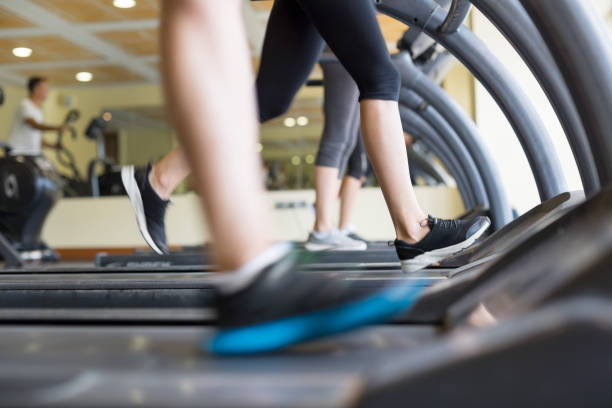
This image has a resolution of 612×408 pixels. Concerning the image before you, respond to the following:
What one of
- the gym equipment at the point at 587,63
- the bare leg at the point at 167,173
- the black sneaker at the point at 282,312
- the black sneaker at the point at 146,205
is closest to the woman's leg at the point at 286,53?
the bare leg at the point at 167,173

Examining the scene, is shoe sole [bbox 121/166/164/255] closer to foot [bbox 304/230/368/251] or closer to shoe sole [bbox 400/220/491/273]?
shoe sole [bbox 400/220/491/273]

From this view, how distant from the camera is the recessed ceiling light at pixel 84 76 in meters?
7.88

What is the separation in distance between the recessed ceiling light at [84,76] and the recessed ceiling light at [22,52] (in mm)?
810

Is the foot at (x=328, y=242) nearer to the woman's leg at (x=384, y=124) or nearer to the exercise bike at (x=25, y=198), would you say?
the woman's leg at (x=384, y=124)

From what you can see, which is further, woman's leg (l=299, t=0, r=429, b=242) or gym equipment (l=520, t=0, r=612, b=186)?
woman's leg (l=299, t=0, r=429, b=242)

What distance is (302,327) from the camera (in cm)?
58

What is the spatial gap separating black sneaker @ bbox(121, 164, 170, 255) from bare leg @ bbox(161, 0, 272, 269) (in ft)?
2.95

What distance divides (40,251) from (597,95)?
4506 millimetres

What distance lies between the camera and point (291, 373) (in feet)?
1.77

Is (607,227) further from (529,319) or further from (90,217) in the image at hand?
(90,217)

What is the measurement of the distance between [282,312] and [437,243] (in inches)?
32.2

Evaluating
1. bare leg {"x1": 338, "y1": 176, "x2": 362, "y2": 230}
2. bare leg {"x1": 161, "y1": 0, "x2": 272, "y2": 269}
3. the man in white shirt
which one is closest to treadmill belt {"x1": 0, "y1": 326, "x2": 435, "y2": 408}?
bare leg {"x1": 161, "y1": 0, "x2": 272, "y2": 269}

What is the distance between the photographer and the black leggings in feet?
4.03

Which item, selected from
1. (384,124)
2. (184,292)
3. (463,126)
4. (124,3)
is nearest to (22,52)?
(124,3)
